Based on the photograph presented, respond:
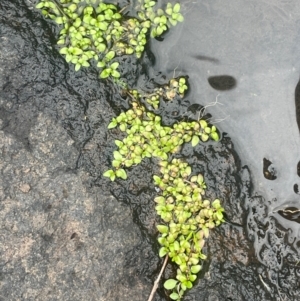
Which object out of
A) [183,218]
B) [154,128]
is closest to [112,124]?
[154,128]

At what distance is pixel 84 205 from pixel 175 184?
58 cm

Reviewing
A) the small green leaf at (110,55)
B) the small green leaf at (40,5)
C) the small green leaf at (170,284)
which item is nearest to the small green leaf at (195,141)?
the small green leaf at (110,55)

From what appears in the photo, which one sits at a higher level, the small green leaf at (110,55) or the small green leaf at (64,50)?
the small green leaf at (64,50)

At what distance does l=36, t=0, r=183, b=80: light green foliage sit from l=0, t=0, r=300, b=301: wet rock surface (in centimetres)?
8

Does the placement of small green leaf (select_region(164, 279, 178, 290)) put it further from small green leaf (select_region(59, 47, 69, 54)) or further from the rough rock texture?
small green leaf (select_region(59, 47, 69, 54))

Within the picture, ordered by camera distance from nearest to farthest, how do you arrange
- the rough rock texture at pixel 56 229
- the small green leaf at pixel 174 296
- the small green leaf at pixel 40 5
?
the rough rock texture at pixel 56 229, the small green leaf at pixel 174 296, the small green leaf at pixel 40 5

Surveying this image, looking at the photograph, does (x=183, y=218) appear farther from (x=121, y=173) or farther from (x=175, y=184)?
(x=121, y=173)

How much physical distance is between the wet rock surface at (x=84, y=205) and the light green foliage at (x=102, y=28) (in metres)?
0.08

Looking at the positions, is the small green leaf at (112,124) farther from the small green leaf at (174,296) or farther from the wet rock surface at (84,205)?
the small green leaf at (174,296)

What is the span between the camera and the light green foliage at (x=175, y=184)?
8.73 ft

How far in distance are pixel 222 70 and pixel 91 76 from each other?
865 mm

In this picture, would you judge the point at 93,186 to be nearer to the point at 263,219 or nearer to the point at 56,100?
the point at 56,100

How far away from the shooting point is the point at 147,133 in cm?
275

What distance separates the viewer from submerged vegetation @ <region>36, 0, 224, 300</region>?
2.68m
